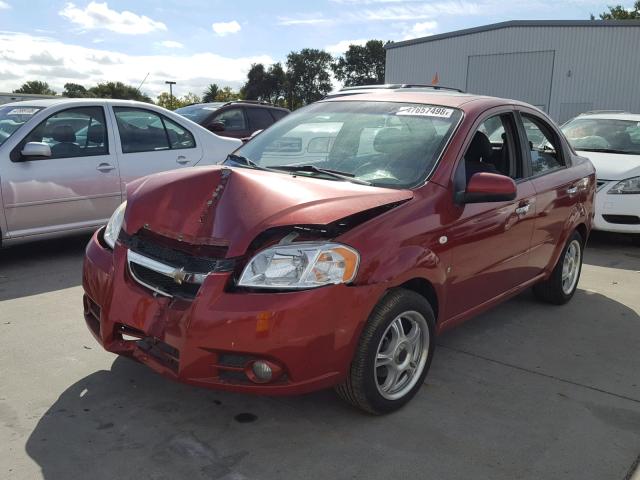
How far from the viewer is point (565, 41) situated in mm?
23062

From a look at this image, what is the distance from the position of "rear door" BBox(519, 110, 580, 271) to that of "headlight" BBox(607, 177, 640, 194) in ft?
9.42

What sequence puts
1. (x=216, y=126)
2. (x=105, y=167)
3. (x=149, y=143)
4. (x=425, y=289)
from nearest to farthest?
(x=425, y=289)
(x=105, y=167)
(x=149, y=143)
(x=216, y=126)

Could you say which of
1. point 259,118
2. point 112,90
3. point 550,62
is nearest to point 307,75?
point 112,90

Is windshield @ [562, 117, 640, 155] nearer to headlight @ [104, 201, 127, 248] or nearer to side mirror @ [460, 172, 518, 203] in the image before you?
side mirror @ [460, 172, 518, 203]

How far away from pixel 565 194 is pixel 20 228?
16.0 ft

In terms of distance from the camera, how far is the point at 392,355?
3.04 meters

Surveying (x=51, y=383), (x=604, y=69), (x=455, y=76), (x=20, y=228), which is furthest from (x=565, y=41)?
(x=51, y=383)

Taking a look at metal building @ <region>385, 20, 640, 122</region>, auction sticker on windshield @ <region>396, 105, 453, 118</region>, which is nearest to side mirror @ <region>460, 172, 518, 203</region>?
auction sticker on windshield @ <region>396, 105, 453, 118</region>

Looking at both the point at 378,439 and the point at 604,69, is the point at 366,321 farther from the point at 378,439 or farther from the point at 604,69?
the point at 604,69

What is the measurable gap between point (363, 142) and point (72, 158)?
11.5 ft

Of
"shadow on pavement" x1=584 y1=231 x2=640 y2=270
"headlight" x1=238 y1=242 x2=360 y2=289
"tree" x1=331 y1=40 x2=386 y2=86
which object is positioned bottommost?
"shadow on pavement" x1=584 y1=231 x2=640 y2=270

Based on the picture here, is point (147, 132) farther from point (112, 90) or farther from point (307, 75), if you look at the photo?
point (307, 75)

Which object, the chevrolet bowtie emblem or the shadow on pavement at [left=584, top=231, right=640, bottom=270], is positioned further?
the shadow on pavement at [left=584, top=231, right=640, bottom=270]

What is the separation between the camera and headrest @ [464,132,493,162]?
12.8 feet
